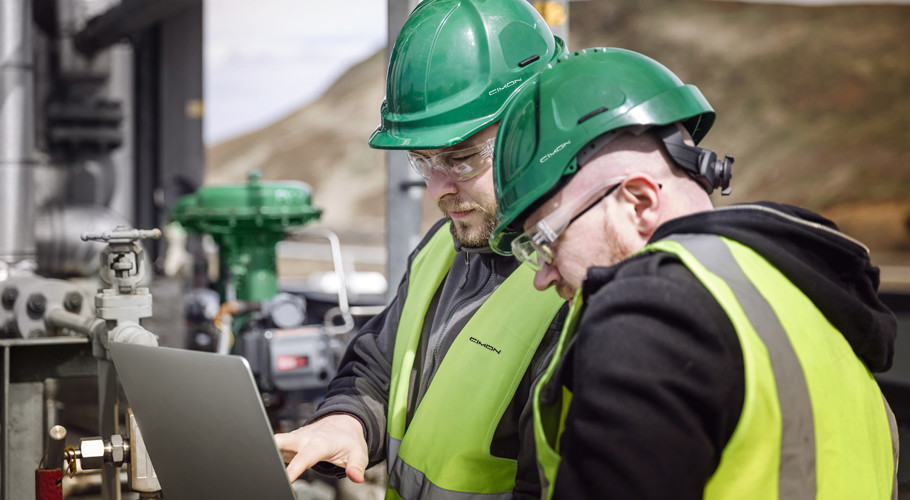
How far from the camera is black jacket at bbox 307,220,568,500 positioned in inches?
54.6

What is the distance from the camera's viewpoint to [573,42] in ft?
144

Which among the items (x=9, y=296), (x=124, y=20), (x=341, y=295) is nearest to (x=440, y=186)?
(x=9, y=296)

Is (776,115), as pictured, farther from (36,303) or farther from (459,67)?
(459,67)

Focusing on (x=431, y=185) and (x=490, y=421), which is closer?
(x=490, y=421)

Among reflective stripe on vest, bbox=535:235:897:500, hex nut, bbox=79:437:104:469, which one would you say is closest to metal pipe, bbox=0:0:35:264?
hex nut, bbox=79:437:104:469

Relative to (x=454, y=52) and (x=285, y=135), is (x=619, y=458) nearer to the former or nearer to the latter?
(x=454, y=52)

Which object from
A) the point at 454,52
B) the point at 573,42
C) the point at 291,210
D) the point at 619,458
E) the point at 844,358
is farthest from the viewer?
the point at 573,42

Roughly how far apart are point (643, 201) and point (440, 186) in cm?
64

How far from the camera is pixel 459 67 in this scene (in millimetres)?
1532

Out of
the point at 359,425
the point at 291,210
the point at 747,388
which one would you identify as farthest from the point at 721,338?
the point at 291,210

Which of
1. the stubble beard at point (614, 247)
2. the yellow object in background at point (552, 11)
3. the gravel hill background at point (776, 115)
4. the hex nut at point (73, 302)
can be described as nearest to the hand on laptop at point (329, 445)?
the stubble beard at point (614, 247)

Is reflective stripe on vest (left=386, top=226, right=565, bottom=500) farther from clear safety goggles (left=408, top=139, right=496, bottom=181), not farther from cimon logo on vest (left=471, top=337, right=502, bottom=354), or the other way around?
clear safety goggles (left=408, top=139, right=496, bottom=181)

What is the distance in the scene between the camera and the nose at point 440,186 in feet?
5.15

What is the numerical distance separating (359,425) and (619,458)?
93 cm
